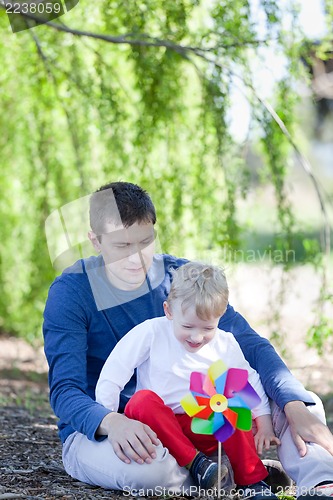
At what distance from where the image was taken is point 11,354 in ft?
21.6

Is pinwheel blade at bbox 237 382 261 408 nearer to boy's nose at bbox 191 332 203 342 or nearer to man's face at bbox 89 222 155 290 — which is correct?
boy's nose at bbox 191 332 203 342

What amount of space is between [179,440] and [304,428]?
357 millimetres

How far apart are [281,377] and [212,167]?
106 inches

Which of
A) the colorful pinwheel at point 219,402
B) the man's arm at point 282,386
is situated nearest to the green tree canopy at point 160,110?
the man's arm at point 282,386

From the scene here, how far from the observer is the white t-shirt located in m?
2.46

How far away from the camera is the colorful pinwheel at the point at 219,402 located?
7.50 ft

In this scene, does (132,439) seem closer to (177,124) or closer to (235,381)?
(235,381)

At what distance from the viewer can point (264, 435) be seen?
8.17 feet

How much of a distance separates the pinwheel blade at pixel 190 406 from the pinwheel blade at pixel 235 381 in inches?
3.5

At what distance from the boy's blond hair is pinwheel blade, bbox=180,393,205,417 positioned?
0.78 ft

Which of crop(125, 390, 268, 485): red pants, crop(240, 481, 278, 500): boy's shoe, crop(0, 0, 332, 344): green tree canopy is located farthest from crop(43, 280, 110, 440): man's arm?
crop(0, 0, 332, 344): green tree canopy

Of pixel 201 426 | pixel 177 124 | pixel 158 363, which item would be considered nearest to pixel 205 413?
pixel 201 426

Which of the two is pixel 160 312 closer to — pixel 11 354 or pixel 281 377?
pixel 281 377

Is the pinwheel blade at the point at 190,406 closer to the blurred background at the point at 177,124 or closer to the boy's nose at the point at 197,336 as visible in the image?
the boy's nose at the point at 197,336
